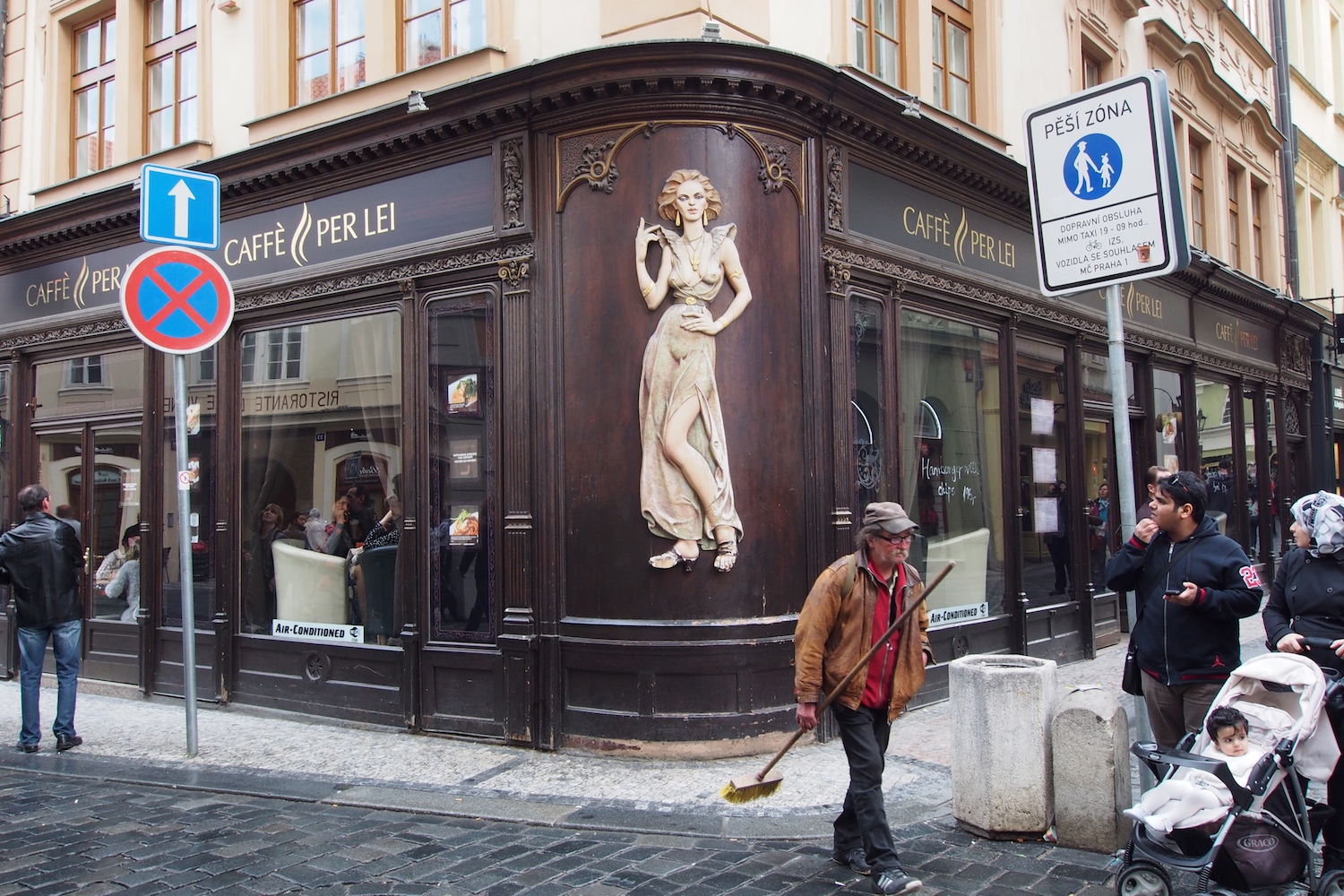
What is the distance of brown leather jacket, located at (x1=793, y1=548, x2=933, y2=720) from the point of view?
4906 millimetres

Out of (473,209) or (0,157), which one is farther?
(0,157)

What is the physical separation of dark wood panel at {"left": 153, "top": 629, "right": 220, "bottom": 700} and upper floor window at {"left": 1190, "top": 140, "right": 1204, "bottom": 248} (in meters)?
12.6

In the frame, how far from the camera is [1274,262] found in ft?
56.4

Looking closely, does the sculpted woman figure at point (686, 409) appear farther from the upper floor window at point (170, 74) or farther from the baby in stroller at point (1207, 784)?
the upper floor window at point (170, 74)

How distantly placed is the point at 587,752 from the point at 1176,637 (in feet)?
12.6

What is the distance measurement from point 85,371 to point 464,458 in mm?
5314

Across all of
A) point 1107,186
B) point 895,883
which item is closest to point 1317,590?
point 1107,186

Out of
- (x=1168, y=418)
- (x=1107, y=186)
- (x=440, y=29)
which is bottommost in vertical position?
(x=1168, y=418)

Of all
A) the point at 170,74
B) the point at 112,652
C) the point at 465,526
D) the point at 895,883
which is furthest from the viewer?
the point at 170,74

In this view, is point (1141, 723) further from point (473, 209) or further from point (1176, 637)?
point (473, 209)

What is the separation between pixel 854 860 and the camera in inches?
198

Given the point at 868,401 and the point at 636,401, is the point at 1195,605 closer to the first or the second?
the point at 636,401

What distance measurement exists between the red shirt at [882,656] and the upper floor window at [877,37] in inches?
202

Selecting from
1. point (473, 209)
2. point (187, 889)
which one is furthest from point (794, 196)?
point (187, 889)
